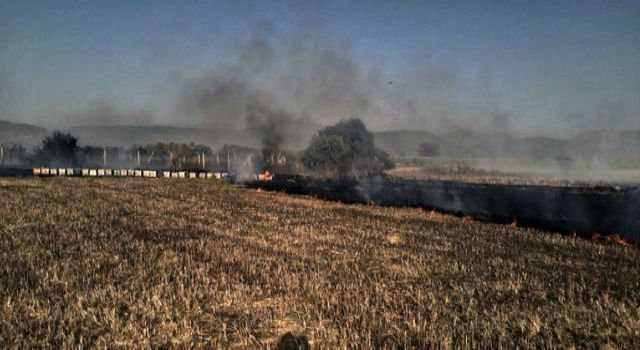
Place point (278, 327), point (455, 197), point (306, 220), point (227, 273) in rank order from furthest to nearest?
point (455, 197) → point (306, 220) → point (227, 273) → point (278, 327)

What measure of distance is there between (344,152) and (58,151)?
55.7 metres

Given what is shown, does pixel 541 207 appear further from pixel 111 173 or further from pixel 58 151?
pixel 58 151

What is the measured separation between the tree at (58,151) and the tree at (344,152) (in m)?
45.6

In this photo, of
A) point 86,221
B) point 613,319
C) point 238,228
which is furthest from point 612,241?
point 86,221

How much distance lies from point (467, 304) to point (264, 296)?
4321mm

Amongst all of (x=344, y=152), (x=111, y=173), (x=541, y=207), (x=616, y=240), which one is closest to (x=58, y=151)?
(x=111, y=173)

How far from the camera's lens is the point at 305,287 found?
10312mm

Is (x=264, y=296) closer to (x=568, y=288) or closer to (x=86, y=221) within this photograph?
(x=568, y=288)

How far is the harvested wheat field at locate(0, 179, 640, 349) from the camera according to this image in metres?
7.64

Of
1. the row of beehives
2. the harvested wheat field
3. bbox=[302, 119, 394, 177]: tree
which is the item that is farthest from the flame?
bbox=[302, 119, 394, 177]: tree

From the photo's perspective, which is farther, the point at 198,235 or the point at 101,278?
the point at 198,235

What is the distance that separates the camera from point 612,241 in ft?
64.8

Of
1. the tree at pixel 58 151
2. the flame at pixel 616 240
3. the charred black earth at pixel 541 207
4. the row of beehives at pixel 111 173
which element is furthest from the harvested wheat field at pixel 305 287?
the tree at pixel 58 151

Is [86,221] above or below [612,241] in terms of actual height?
above
